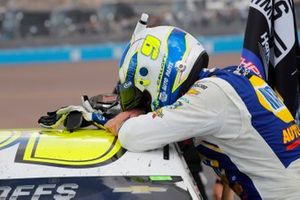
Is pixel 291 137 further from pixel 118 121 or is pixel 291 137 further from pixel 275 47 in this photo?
pixel 275 47

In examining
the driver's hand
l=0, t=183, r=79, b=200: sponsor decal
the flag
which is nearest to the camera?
l=0, t=183, r=79, b=200: sponsor decal

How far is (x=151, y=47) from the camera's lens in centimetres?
300

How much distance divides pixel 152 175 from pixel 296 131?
0.78 metres

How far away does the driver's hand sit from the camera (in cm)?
294

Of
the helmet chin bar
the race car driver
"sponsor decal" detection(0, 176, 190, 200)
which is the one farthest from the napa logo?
"sponsor decal" detection(0, 176, 190, 200)

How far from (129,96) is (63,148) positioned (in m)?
0.52

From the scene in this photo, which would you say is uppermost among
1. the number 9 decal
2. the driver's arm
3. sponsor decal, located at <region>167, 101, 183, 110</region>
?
the number 9 decal

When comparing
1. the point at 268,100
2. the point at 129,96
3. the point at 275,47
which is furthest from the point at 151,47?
the point at 275,47

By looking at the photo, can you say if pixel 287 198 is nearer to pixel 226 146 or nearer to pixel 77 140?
pixel 226 146

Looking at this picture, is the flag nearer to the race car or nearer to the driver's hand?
the driver's hand

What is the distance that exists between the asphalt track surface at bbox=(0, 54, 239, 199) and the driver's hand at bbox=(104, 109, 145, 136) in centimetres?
792

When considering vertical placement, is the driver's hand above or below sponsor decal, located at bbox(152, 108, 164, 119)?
below

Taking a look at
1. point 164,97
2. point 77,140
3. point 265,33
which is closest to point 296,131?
point 164,97

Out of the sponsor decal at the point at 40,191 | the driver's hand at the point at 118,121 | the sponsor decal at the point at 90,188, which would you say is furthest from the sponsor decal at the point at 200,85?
the sponsor decal at the point at 40,191
